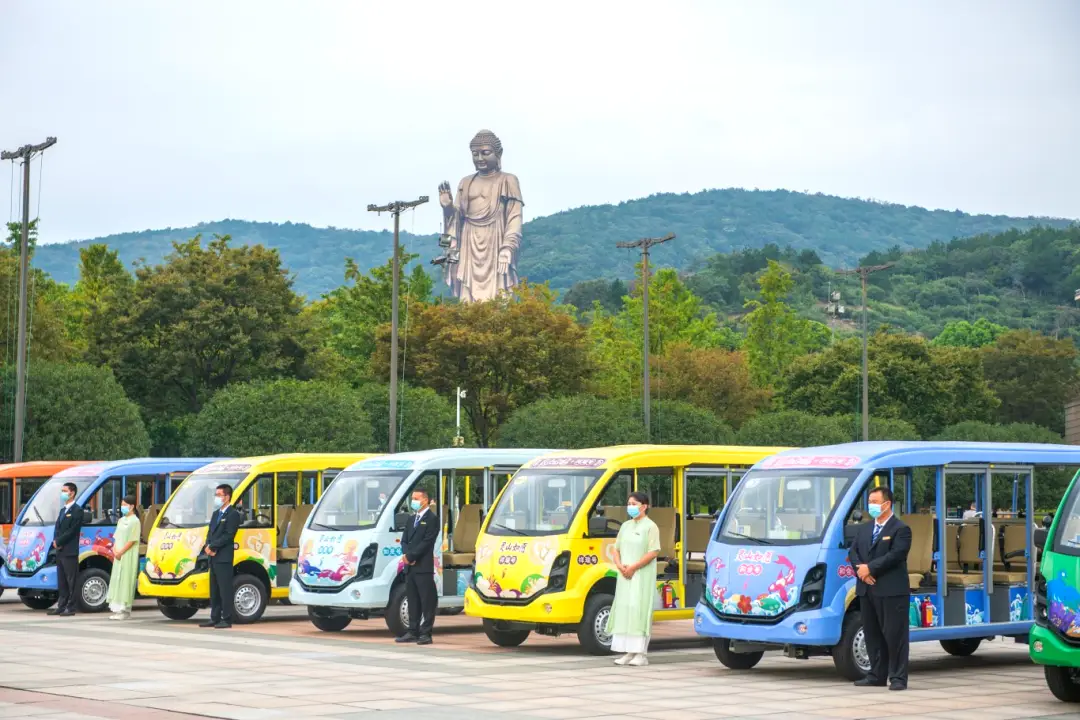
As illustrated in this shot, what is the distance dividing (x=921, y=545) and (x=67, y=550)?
13.2 metres

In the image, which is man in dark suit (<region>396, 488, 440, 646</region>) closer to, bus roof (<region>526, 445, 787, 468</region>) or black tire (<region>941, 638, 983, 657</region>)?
bus roof (<region>526, 445, 787, 468</region>)

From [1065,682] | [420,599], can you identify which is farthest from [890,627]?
[420,599]

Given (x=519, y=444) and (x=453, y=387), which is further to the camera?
(x=453, y=387)

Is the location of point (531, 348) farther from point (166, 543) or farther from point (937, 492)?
point (937, 492)

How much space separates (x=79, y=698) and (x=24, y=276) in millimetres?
31193

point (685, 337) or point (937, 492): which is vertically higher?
point (685, 337)

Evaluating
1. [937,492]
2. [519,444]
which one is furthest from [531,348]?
[937,492]

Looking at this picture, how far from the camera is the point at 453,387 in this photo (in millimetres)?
63781

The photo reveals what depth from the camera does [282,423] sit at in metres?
52.6

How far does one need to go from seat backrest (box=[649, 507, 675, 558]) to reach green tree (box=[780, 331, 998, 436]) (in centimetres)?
5975

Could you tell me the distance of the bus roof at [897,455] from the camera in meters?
15.5

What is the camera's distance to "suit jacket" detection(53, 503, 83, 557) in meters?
23.4

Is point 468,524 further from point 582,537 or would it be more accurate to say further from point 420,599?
point 582,537

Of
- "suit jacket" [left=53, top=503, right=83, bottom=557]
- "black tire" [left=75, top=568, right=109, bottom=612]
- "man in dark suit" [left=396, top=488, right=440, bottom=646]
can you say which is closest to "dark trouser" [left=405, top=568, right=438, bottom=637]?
"man in dark suit" [left=396, top=488, right=440, bottom=646]
